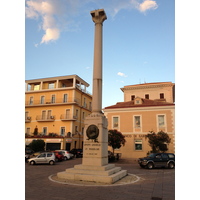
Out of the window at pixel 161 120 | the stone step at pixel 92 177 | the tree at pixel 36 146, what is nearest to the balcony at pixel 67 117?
the tree at pixel 36 146

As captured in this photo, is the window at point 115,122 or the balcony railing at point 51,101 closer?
the window at point 115,122

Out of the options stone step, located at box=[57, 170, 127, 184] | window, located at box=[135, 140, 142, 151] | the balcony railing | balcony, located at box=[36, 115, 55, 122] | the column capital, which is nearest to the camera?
stone step, located at box=[57, 170, 127, 184]

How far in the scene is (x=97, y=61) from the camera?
44.8 ft

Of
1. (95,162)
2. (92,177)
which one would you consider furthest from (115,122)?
(92,177)

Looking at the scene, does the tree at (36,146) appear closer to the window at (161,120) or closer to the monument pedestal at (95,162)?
the window at (161,120)

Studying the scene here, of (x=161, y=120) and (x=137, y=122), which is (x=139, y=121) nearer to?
(x=137, y=122)

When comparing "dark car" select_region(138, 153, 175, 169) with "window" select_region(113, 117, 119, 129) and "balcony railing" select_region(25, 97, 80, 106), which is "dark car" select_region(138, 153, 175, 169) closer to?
"window" select_region(113, 117, 119, 129)

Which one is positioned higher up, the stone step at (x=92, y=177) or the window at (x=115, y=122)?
the window at (x=115, y=122)

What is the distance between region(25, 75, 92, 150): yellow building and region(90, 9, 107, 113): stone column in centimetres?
2402

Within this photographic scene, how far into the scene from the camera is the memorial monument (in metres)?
10.6

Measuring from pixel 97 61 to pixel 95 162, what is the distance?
6590 millimetres

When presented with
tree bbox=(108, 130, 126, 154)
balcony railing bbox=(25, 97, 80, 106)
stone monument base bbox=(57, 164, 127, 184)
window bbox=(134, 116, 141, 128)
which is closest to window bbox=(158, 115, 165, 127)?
window bbox=(134, 116, 141, 128)

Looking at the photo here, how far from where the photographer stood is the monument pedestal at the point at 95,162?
34.1 feet
